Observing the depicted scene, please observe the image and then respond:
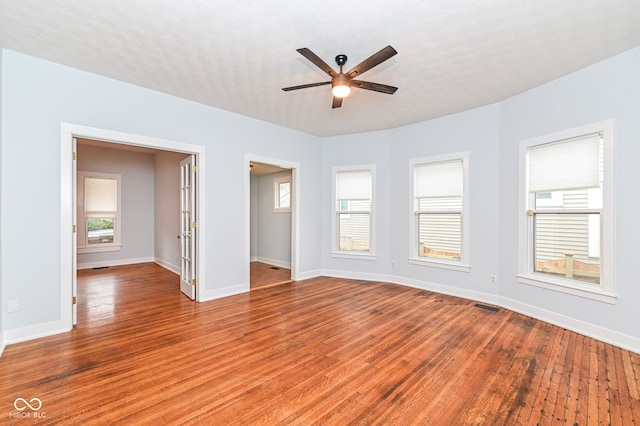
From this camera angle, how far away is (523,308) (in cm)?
382

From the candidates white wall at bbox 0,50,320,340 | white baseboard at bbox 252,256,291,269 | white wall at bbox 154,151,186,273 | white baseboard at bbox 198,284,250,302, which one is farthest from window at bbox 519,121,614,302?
white wall at bbox 154,151,186,273

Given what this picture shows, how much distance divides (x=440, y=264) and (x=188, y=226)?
423 cm

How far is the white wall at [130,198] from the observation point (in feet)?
22.6

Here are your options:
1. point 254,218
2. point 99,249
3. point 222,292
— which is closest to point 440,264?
point 222,292

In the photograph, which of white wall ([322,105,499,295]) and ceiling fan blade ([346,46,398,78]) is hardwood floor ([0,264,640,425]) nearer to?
white wall ([322,105,499,295])

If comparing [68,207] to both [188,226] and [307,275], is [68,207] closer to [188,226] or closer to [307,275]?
[188,226]

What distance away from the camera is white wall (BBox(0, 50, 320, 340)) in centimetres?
289

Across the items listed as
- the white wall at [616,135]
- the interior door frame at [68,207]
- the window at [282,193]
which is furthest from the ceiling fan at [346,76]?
the window at [282,193]

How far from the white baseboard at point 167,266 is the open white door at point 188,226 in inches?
71.1

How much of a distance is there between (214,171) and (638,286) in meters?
5.27

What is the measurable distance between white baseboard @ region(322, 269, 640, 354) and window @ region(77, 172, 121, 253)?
18.3 feet

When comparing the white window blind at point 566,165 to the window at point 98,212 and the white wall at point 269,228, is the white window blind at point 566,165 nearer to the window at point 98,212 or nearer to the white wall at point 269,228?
the white wall at point 269,228

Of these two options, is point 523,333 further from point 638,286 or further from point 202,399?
point 202,399

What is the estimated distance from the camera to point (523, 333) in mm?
3201
